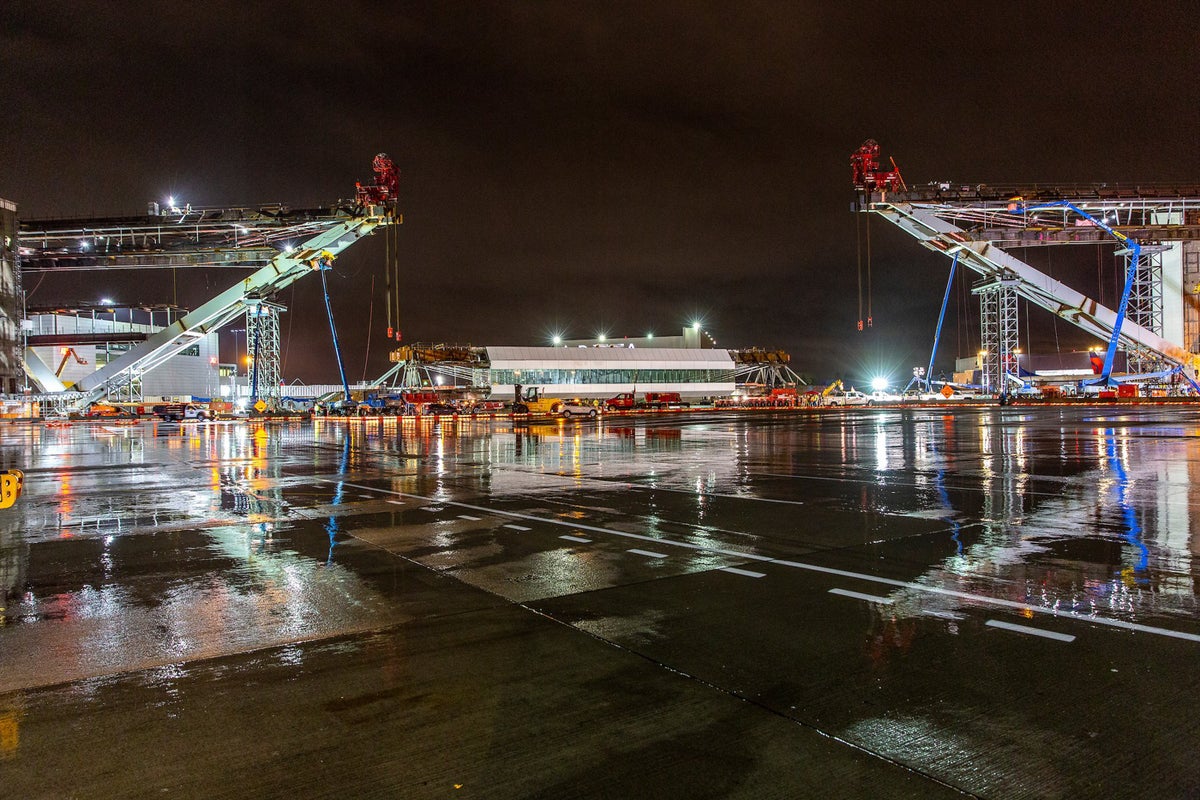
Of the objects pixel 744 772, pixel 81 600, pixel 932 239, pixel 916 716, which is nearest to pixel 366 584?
pixel 81 600

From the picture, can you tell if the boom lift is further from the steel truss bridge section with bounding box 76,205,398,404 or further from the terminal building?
the terminal building

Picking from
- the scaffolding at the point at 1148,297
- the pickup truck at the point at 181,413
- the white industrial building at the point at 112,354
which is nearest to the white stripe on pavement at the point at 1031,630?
the pickup truck at the point at 181,413

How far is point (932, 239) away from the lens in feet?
191

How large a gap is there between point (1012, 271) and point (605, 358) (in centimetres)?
4845

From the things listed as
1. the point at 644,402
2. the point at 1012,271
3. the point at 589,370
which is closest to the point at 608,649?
the point at 1012,271

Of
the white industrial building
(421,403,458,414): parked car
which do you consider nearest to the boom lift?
the white industrial building

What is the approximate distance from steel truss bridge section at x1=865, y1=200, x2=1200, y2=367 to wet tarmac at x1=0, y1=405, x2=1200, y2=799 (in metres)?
51.2

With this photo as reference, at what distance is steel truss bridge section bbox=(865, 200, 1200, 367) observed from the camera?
186 ft

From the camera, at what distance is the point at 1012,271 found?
58.2 metres

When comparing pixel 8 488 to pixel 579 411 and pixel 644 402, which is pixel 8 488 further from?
pixel 644 402

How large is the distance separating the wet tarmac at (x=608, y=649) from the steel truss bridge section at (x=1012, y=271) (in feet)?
168

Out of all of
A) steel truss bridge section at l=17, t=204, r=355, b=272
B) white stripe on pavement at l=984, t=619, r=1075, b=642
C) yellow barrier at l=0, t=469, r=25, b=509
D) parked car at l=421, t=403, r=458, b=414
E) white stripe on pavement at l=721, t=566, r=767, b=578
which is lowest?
white stripe on pavement at l=984, t=619, r=1075, b=642

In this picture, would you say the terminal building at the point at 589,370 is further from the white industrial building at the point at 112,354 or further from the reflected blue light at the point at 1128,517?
the reflected blue light at the point at 1128,517

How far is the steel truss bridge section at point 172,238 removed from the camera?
4994 centimetres
